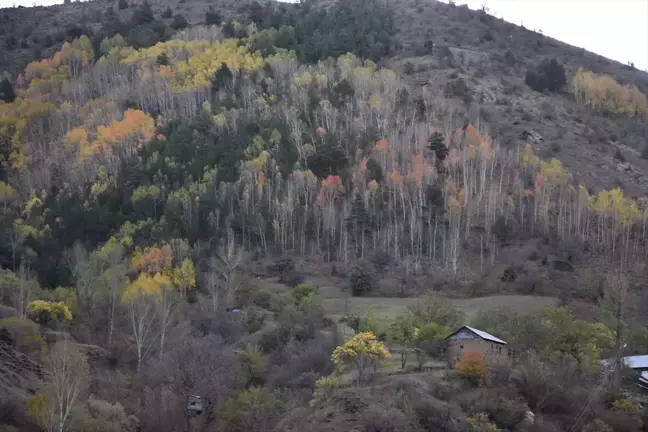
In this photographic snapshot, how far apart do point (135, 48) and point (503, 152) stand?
57963mm

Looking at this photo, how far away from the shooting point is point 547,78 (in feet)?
342

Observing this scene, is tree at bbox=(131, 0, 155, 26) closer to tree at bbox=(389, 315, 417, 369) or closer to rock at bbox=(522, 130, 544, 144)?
rock at bbox=(522, 130, 544, 144)

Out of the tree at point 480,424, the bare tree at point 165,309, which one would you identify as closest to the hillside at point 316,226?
the tree at point 480,424

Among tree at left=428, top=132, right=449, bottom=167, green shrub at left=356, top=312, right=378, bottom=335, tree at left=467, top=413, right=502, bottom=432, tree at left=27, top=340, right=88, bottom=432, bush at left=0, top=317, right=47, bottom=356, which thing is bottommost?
green shrub at left=356, top=312, right=378, bottom=335

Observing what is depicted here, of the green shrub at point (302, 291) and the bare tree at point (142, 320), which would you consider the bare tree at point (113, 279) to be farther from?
the green shrub at point (302, 291)

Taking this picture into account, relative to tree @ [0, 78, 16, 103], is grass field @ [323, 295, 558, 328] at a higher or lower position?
lower

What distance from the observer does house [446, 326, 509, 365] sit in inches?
1678

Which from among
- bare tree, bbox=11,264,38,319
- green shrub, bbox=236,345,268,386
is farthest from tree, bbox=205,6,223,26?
green shrub, bbox=236,345,268,386

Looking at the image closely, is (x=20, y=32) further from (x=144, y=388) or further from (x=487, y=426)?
(x=487, y=426)

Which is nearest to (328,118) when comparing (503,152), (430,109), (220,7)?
(430,109)

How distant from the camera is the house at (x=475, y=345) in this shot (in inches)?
1678

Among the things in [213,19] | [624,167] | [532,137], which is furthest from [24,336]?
[213,19]

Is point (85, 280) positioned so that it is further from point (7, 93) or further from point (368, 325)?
point (7, 93)

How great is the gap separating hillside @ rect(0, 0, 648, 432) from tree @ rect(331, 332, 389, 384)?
0.45 ft
